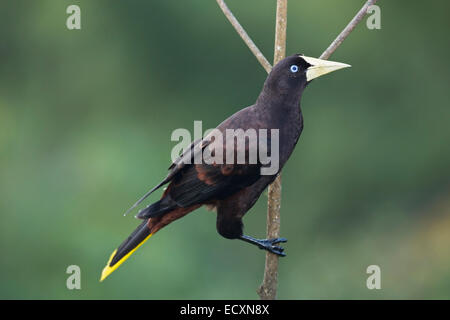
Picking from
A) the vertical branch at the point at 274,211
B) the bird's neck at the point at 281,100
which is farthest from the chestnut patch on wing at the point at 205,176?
the bird's neck at the point at 281,100

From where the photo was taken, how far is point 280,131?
297 cm

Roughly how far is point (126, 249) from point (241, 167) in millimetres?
637

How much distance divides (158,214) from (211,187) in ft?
0.88

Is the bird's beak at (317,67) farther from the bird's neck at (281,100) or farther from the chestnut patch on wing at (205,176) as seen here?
the chestnut patch on wing at (205,176)

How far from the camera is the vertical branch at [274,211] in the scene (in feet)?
9.36

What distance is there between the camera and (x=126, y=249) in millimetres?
2982

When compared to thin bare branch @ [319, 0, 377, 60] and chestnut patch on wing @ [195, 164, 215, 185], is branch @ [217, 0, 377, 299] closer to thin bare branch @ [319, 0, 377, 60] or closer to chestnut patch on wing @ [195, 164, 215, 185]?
thin bare branch @ [319, 0, 377, 60]

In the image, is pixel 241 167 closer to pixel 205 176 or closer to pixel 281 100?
pixel 205 176

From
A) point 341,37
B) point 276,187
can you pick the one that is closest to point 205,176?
point 276,187

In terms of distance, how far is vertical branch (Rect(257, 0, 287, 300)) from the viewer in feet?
9.36

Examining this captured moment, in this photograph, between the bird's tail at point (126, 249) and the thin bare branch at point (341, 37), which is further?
the bird's tail at point (126, 249)

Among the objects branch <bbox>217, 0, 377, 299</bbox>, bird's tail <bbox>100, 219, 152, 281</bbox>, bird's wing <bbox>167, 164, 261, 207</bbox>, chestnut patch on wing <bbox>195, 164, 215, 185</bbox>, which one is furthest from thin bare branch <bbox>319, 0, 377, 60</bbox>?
bird's tail <bbox>100, 219, 152, 281</bbox>

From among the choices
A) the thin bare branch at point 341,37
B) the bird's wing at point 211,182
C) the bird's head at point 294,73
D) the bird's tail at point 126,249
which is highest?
the thin bare branch at point 341,37

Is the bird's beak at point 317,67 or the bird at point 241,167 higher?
the bird's beak at point 317,67
